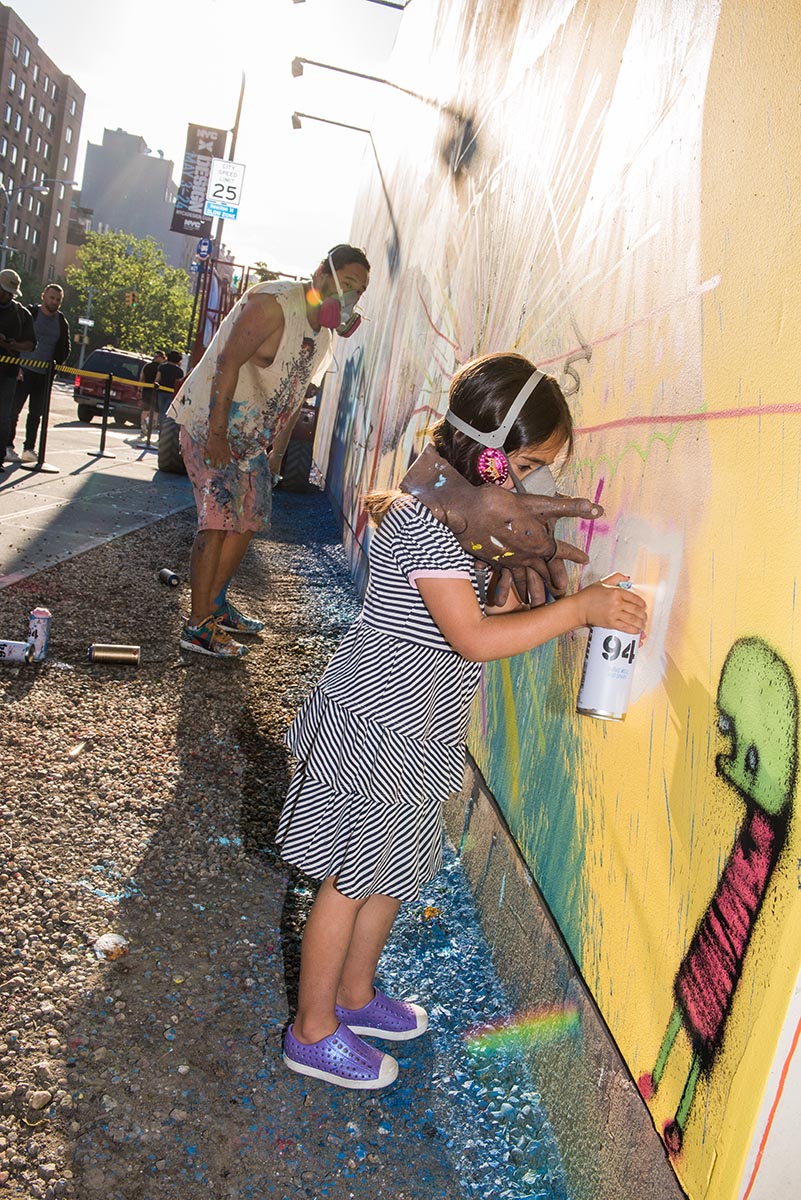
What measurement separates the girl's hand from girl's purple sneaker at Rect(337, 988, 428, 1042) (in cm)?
112

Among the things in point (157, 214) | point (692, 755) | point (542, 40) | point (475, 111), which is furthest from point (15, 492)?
point (157, 214)

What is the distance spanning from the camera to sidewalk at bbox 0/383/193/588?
→ 618 centimetres

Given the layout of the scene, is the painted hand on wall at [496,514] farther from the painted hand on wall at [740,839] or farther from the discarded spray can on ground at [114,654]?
the discarded spray can on ground at [114,654]

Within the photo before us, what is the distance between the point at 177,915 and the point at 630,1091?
1.31 meters

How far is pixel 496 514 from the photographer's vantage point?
189 cm

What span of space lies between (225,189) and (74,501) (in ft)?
58.5

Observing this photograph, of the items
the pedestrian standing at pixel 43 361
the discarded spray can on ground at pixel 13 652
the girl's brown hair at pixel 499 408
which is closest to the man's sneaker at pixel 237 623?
the discarded spray can on ground at pixel 13 652

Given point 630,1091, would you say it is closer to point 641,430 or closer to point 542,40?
point 641,430

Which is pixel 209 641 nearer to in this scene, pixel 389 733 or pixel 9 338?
pixel 389 733

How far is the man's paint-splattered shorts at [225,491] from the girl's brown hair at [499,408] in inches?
113

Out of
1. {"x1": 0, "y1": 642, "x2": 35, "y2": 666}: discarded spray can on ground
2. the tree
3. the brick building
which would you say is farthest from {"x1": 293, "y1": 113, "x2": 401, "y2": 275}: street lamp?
the brick building

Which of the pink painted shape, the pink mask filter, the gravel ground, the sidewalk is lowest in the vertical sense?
the gravel ground

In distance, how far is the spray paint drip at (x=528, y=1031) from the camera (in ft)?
6.72

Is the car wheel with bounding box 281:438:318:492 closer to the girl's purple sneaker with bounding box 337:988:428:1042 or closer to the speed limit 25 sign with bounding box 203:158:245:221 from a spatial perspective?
the girl's purple sneaker with bounding box 337:988:428:1042
